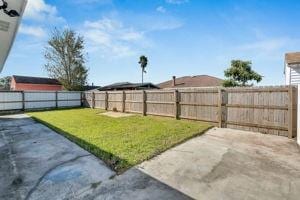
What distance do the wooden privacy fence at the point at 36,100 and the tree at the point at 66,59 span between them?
761cm

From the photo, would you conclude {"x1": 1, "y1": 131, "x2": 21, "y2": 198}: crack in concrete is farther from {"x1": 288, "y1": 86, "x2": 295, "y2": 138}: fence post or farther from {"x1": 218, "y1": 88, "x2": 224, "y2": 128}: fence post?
{"x1": 288, "y1": 86, "x2": 295, "y2": 138}: fence post

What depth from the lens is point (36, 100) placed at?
1878 centimetres

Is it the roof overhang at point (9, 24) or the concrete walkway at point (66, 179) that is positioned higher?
the roof overhang at point (9, 24)

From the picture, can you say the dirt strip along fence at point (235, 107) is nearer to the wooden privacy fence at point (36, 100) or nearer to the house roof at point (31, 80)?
the wooden privacy fence at point (36, 100)

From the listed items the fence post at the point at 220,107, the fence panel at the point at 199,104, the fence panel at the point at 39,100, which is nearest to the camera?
the fence post at the point at 220,107

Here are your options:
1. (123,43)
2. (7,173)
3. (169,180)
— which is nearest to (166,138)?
(169,180)

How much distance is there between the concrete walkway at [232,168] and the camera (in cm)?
343

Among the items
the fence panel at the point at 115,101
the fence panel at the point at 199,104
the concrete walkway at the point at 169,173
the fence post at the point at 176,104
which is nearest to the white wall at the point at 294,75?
the fence panel at the point at 199,104

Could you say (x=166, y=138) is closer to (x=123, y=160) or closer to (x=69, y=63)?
(x=123, y=160)

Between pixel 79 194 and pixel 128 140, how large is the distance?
3.21 m

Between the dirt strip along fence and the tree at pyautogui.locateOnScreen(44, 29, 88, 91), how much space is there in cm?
1846

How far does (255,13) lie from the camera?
29.5 feet

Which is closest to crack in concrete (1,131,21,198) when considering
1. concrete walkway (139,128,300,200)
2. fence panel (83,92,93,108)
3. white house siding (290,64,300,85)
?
concrete walkway (139,128,300,200)

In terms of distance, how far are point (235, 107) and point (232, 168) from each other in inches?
167
